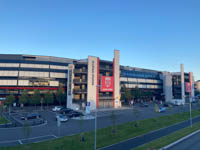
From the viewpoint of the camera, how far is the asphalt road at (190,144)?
15.8 meters

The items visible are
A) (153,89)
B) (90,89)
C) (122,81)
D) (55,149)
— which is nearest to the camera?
(55,149)

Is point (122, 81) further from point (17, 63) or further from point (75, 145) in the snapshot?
point (75, 145)

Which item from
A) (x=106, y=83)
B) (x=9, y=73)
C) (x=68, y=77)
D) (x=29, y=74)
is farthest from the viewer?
(x=29, y=74)

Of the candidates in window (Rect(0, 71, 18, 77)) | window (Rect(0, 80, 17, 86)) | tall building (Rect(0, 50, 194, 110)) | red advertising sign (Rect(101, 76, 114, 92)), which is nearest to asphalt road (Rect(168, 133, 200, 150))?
red advertising sign (Rect(101, 76, 114, 92))

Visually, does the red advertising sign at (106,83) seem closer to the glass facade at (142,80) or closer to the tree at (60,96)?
the tree at (60,96)

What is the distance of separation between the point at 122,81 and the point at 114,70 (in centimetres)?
2274

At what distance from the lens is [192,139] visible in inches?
753

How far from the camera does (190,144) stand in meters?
17.1

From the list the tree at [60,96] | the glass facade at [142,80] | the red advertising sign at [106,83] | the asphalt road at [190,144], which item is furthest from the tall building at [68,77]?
the asphalt road at [190,144]

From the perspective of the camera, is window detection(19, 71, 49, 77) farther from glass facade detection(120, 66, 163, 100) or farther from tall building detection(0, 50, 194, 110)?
glass facade detection(120, 66, 163, 100)

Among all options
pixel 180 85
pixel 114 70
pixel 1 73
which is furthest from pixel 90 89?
pixel 180 85

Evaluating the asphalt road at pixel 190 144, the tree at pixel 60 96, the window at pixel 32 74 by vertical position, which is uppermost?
the window at pixel 32 74

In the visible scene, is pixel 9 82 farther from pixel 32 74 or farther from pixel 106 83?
pixel 106 83

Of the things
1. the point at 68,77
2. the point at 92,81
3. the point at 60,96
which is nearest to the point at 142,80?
the point at 92,81
